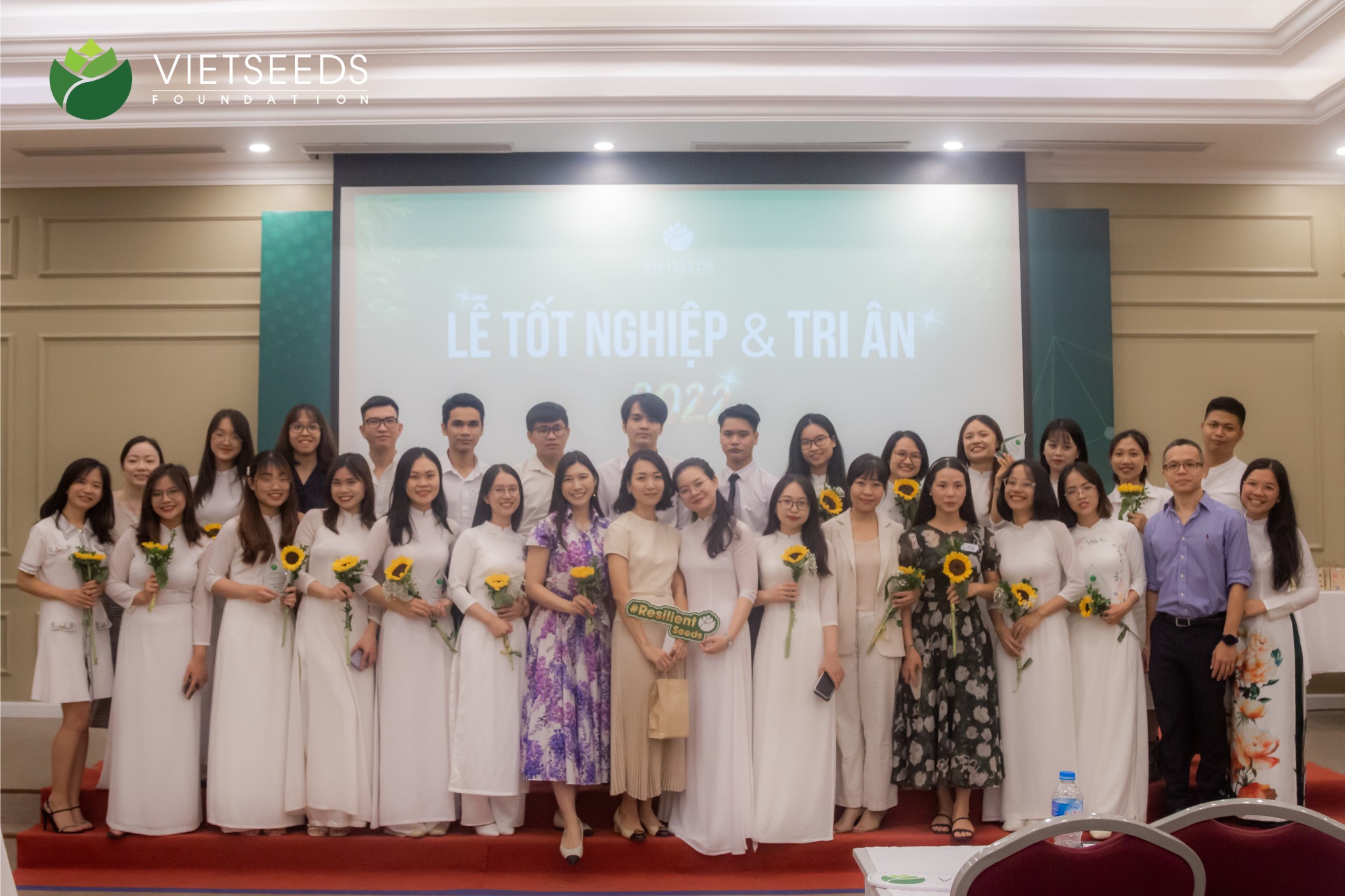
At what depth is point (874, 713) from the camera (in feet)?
13.6

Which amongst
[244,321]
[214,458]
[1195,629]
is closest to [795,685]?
[1195,629]

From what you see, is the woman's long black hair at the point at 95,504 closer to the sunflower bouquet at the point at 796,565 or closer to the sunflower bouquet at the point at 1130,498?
the sunflower bouquet at the point at 796,565

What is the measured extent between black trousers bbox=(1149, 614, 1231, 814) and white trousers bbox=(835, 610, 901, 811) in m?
1.15

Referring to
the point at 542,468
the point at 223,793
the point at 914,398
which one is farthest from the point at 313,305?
the point at 914,398

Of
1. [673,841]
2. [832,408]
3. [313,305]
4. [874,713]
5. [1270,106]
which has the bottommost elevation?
[673,841]

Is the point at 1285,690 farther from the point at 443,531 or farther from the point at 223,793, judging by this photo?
the point at 223,793

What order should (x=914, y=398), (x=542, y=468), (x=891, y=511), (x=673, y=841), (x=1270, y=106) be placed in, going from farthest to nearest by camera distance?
1. (x=914, y=398)
2. (x=1270, y=106)
3. (x=542, y=468)
4. (x=891, y=511)
5. (x=673, y=841)

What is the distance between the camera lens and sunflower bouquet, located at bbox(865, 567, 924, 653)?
13.2ft

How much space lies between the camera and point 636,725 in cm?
390

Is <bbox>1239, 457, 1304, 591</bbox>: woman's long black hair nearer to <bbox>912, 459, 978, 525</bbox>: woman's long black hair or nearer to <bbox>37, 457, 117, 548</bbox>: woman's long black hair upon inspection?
<bbox>912, 459, 978, 525</bbox>: woman's long black hair

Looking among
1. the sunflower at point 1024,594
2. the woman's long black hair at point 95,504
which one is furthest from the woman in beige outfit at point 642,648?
the woman's long black hair at point 95,504

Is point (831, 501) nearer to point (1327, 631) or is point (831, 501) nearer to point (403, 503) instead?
point (403, 503)

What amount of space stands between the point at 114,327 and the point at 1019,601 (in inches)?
231

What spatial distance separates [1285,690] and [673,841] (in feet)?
8.47
